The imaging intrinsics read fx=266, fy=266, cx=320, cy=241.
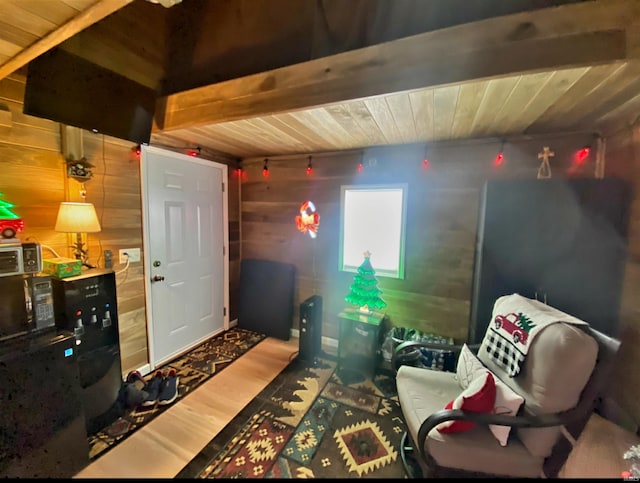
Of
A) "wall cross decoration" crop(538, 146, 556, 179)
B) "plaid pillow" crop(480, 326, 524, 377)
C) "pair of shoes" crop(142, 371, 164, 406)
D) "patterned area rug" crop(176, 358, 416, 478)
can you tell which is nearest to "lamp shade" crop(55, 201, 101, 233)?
"pair of shoes" crop(142, 371, 164, 406)

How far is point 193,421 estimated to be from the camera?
1.60 metres

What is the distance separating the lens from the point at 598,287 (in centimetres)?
176

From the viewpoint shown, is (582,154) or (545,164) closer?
(582,154)

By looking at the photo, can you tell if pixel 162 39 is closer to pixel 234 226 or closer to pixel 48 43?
pixel 48 43

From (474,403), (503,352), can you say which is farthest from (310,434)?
(503,352)

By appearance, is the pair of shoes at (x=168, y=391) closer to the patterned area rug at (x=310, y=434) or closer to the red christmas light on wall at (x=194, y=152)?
the patterned area rug at (x=310, y=434)

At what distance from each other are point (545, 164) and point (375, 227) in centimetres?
148

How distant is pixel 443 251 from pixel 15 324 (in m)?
3.03

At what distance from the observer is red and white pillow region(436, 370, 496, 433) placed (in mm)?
1177

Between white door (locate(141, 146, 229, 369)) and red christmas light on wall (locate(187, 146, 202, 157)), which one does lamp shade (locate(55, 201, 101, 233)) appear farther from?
red christmas light on wall (locate(187, 146, 202, 157))

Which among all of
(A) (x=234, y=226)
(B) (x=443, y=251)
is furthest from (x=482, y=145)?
(A) (x=234, y=226)

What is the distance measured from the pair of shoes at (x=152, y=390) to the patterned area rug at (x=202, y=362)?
0.04 metres

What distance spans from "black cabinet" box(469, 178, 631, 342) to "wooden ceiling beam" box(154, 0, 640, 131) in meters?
0.92

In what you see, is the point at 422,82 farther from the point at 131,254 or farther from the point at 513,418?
the point at 131,254
